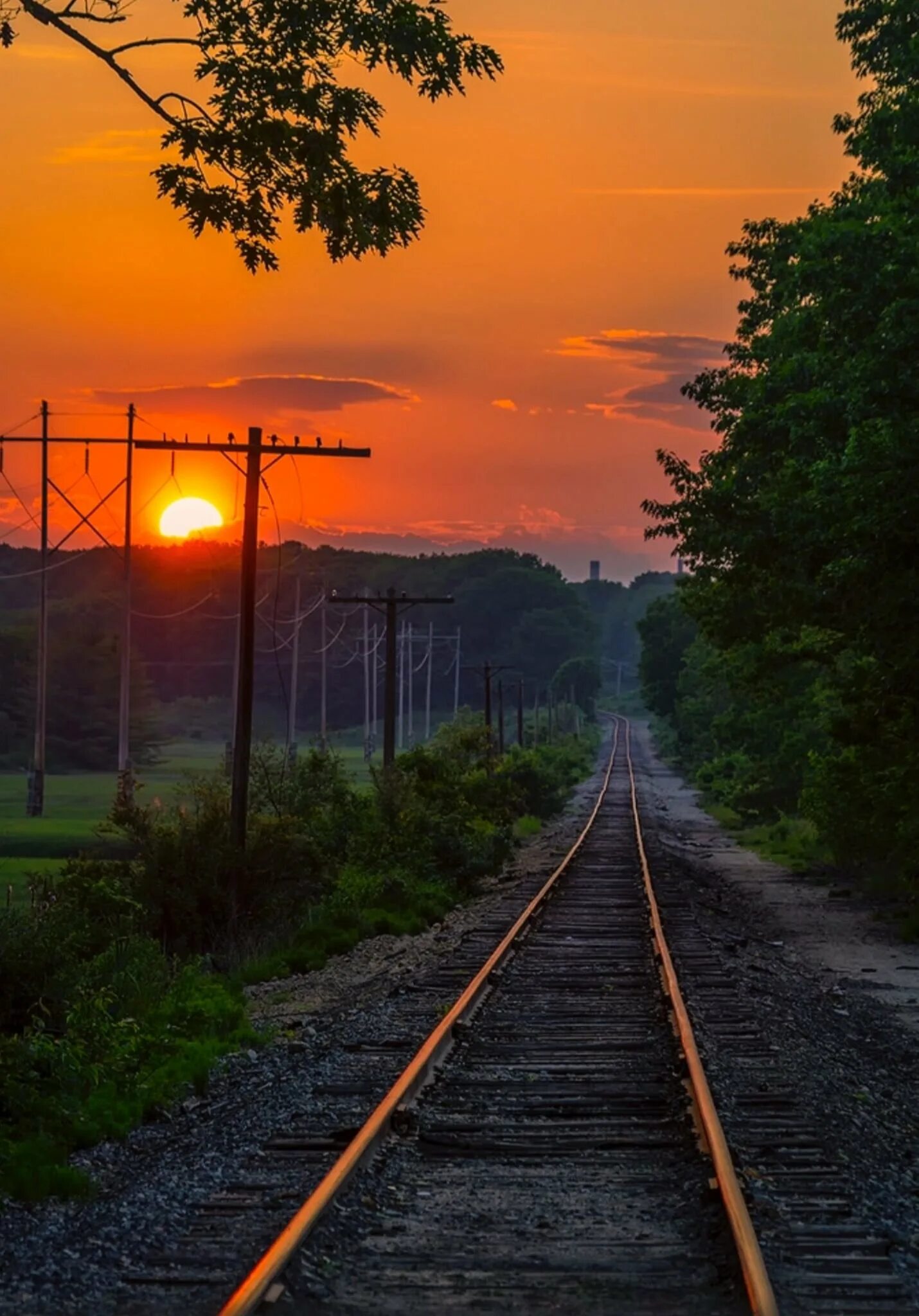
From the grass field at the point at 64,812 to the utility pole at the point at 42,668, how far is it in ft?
2.93

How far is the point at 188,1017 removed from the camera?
14.7 metres

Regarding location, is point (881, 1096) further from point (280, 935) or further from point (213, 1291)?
point (280, 935)

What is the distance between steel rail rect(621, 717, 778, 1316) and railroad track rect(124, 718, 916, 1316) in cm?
2

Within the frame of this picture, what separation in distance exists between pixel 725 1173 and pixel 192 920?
16.7 meters

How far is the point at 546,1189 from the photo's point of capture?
8.62 m

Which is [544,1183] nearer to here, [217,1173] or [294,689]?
[217,1173]

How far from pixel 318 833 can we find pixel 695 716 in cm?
7480

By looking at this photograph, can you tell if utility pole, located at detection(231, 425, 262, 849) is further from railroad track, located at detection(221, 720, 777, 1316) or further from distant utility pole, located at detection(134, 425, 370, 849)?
railroad track, located at detection(221, 720, 777, 1316)

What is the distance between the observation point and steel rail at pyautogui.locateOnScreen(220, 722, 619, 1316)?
6457 millimetres

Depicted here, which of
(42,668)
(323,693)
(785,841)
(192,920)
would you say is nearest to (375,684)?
(323,693)

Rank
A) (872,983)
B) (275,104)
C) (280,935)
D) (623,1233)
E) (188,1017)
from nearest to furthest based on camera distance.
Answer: (623,1233)
(275,104)
(188,1017)
(872,983)
(280,935)

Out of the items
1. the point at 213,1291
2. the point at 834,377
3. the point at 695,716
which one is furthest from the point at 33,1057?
the point at 695,716

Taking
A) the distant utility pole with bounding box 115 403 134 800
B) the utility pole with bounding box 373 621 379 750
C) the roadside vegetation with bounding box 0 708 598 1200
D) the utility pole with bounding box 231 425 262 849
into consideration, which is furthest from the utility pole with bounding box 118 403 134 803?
the utility pole with bounding box 373 621 379 750

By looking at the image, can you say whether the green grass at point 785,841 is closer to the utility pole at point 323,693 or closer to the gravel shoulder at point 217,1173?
the utility pole at point 323,693
